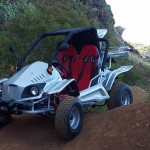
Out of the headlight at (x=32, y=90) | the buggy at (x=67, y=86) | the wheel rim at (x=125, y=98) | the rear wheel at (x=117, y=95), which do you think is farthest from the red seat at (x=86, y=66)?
the headlight at (x=32, y=90)

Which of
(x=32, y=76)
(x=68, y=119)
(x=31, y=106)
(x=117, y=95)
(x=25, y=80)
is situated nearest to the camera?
(x=68, y=119)

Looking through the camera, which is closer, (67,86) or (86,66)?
(67,86)

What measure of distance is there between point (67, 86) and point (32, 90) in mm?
928

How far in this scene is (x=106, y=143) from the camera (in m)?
6.19

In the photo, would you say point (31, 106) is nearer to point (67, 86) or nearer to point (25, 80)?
point (25, 80)

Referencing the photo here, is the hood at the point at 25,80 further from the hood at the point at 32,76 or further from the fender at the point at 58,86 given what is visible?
the fender at the point at 58,86

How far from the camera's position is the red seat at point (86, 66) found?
8.53 meters

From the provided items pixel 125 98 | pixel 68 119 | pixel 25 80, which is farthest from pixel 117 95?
pixel 25 80

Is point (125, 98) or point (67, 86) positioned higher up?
point (67, 86)

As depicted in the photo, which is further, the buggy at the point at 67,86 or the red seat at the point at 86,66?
the red seat at the point at 86,66

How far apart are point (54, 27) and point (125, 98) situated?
4.11 meters

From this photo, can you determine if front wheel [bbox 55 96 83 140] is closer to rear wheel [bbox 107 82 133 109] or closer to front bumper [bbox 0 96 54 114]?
front bumper [bbox 0 96 54 114]

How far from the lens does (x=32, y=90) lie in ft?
21.5

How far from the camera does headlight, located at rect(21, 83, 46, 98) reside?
6.53 meters
